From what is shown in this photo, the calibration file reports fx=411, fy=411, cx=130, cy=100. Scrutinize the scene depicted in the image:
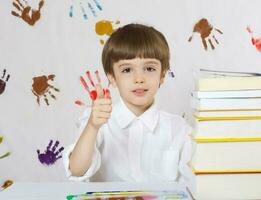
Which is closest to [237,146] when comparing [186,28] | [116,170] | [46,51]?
[116,170]

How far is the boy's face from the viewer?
1199 mm

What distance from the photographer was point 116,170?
4.10ft

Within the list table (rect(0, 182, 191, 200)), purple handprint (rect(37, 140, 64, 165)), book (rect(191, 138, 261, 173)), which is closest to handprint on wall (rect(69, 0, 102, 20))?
purple handprint (rect(37, 140, 64, 165))

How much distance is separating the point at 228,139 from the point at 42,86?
2.86 ft

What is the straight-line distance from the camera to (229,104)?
65 cm

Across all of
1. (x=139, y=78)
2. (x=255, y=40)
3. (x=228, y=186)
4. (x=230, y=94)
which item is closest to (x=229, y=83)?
(x=230, y=94)

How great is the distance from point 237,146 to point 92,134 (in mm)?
412

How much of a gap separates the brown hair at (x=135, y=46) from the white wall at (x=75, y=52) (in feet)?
0.13

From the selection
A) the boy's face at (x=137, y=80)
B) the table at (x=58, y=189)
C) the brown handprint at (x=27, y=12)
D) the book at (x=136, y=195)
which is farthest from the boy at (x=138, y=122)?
the book at (x=136, y=195)

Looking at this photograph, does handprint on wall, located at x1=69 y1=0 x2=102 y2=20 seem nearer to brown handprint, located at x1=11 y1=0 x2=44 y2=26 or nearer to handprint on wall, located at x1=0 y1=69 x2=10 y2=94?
brown handprint, located at x1=11 y1=0 x2=44 y2=26

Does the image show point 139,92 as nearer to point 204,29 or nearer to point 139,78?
point 139,78

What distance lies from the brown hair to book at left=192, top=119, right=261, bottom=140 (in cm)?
59

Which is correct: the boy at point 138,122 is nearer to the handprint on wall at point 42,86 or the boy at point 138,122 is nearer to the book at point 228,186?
the handprint on wall at point 42,86

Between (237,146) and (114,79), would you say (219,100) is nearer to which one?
(237,146)
